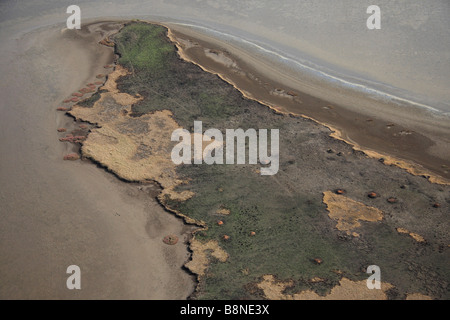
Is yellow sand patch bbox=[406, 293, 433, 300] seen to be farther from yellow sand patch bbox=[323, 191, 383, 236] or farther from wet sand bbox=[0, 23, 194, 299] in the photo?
wet sand bbox=[0, 23, 194, 299]

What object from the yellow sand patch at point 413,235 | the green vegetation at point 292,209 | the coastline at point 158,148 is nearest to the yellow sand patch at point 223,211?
the green vegetation at point 292,209

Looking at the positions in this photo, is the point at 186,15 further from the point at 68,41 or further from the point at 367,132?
the point at 367,132

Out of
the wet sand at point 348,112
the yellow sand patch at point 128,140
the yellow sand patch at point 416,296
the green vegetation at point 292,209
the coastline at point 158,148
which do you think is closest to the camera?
the yellow sand patch at point 416,296

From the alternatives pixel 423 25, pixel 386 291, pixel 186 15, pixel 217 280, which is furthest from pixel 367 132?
pixel 186 15

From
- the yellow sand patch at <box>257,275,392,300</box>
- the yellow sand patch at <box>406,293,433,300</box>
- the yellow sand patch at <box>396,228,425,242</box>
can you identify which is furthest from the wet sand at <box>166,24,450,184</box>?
the yellow sand patch at <box>257,275,392,300</box>

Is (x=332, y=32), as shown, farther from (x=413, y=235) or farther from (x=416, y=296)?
(x=416, y=296)

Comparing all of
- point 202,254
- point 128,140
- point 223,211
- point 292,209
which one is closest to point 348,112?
point 292,209

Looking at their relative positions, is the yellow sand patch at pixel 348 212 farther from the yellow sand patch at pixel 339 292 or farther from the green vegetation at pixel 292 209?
the yellow sand patch at pixel 339 292
